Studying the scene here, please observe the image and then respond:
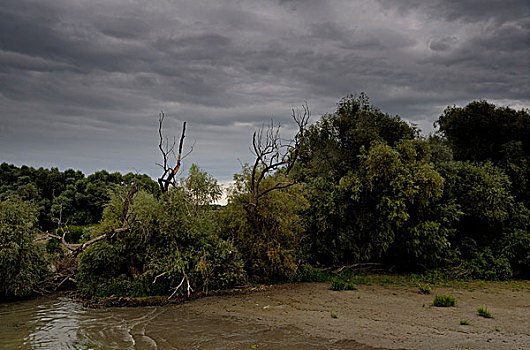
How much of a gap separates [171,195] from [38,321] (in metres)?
5.94

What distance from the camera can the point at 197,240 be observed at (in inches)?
626

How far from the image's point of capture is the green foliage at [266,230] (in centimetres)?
1658

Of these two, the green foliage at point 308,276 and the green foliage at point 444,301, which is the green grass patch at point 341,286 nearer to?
the green foliage at point 308,276

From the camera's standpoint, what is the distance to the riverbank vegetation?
49.8ft

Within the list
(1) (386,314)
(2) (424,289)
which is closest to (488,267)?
(2) (424,289)

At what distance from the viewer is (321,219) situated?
19.2m

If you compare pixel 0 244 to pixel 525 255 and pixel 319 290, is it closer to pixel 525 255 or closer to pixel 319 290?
pixel 319 290

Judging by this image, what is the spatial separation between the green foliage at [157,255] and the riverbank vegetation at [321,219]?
0.04 metres

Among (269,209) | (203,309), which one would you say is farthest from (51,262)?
(269,209)

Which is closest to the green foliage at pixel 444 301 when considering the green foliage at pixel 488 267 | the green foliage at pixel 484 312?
the green foliage at pixel 484 312

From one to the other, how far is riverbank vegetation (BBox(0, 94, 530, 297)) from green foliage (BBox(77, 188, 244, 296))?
43 mm

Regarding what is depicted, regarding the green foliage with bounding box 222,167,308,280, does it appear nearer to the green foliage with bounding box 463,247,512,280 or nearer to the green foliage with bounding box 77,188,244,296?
the green foliage with bounding box 77,188,244,296

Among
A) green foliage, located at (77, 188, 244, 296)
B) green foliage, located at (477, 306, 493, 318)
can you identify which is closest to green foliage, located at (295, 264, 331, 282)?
green foliage, located at (77, 188, 244, 296)

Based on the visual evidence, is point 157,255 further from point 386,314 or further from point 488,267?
point 488,267
